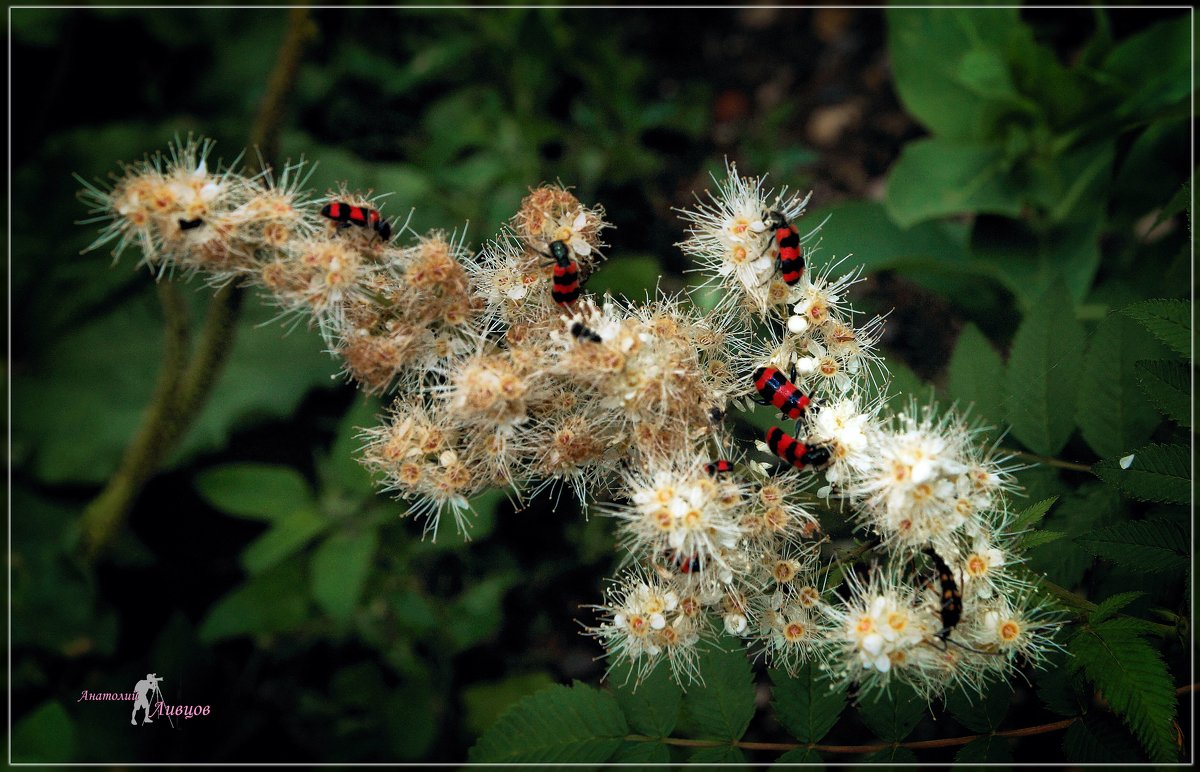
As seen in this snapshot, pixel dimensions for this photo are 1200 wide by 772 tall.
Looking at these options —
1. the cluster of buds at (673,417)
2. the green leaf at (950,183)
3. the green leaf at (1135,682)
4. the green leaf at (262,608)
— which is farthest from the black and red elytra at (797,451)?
the green leaf at (262,608)

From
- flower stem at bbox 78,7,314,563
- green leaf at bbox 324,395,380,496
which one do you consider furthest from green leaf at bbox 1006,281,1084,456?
flower stem at bbox 78,7,314,563

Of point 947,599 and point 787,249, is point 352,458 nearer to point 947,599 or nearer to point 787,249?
point 787,249

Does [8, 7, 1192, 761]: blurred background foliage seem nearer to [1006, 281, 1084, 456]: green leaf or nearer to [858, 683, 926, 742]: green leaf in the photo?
[1006, 281, 1084, 456]: green leaf

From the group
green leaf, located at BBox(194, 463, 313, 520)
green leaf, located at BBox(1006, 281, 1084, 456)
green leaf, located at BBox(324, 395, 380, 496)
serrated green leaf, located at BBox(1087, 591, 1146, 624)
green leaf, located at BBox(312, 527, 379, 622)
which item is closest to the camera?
serrated green leaf, located at BBox(1087, 591, 1146, 624)

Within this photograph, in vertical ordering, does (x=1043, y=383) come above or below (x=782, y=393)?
above

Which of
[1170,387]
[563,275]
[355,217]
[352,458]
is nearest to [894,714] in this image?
[1170,387]

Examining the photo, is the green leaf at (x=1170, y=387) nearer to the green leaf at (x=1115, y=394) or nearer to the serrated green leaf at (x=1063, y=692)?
the green leaf at (x=1115, y=394)
